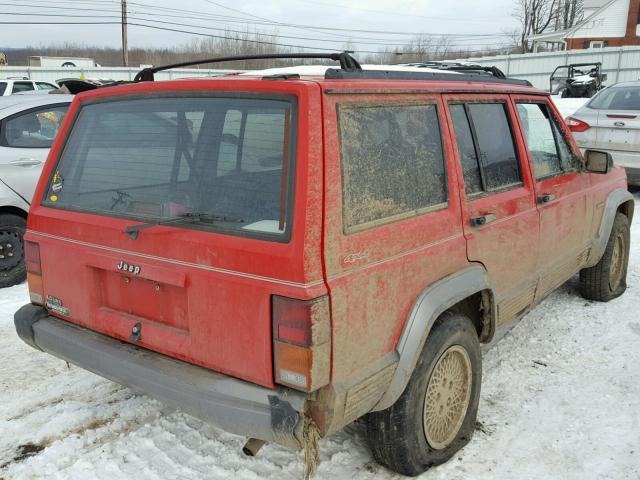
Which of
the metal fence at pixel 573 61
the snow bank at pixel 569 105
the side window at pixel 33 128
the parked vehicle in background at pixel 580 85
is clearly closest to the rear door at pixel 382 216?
the side window at pixel 33 128

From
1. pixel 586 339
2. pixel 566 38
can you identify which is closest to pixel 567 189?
pixel 586 339

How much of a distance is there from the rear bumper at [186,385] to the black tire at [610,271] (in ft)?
11.9

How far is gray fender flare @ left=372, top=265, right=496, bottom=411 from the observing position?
241 centimetres

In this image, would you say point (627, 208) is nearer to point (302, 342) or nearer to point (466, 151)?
point (466, 151)

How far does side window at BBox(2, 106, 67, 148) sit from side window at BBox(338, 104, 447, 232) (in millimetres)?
4423

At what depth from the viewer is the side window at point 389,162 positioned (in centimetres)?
225

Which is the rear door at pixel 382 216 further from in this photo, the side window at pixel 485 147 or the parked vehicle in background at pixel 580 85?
the parked vehicle in background at pixel 580 85

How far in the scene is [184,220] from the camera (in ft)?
7.66

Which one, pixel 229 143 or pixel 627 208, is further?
pixel 627 208

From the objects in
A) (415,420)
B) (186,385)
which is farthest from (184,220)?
(415,420)

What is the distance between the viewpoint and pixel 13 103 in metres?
5.74

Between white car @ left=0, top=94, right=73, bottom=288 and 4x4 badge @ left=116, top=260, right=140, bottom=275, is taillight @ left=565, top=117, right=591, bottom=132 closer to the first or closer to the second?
white car @ left=0, top=94, right=73, bottom=288

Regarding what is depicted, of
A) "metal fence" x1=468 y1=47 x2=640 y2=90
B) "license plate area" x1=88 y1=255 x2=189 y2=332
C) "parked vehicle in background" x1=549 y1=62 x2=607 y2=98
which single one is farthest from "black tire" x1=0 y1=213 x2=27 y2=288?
"metal fence" x1=468 y1=47 x2=640 y2=90

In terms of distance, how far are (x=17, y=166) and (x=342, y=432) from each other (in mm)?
4161
